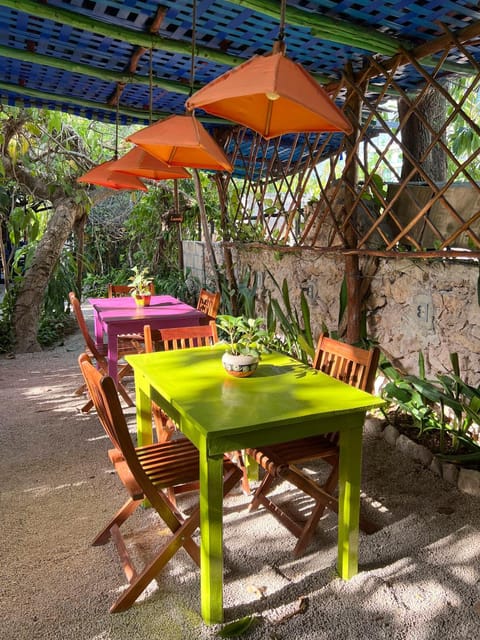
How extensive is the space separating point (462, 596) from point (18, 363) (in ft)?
15.6

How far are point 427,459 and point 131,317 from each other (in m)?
2.27

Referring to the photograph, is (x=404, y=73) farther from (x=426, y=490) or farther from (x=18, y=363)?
(x=18, y=363)

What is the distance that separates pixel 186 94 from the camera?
409 cm

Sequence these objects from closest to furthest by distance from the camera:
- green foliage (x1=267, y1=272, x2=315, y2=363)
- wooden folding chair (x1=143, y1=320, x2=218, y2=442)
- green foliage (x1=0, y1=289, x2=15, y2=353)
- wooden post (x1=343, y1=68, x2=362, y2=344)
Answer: wooden folding chair (x1=143, y1=320, x2=218, y2=442)
wooden post (x1=343, y1=68, x2=362, y2=344)
green foliage (x1=267, y1=272, x2=315, y2=363)
green foliage (x1=0, y1=289, x2=15, y2=353)

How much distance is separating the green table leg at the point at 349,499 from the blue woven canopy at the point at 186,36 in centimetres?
213

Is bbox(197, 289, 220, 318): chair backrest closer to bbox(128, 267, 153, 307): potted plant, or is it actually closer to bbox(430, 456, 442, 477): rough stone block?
bbox(128, 267, 153, 307): potted plant

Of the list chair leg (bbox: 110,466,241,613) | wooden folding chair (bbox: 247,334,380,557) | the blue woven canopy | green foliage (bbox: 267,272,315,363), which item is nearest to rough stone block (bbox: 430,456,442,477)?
wooden folding chair (bbox: 247,334,380,557)

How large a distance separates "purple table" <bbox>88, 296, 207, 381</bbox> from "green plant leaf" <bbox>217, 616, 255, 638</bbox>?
2273mm

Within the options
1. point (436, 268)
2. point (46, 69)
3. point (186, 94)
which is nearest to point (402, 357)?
point (436, 268)

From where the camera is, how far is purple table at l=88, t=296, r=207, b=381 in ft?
12.2

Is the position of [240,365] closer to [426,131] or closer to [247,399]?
[247,399]

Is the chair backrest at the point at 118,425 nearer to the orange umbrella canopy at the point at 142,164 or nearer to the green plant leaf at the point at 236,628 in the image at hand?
the green plant leaf at the point at 236,628

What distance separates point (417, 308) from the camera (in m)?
3.36

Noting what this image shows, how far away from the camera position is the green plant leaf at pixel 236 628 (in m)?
1.71
